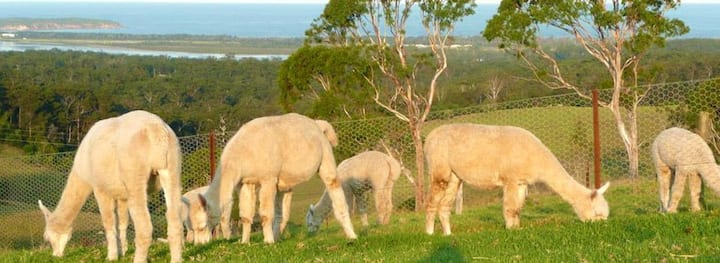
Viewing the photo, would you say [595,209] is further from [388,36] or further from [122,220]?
[388,36]

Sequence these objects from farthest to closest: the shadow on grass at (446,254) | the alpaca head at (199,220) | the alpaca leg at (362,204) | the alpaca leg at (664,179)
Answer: the alpaca leg at (362,204) < the alpaca leg at (664,179) < the alpaca head at (199,220) < the shadow on grass at (446,254)

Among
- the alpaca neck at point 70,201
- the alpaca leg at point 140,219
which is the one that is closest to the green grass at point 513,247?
the alpaca neck at point 70,201

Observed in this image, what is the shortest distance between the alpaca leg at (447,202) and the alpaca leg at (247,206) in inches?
95.6

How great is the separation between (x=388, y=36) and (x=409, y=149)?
7274mm

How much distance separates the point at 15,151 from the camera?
2168 inches

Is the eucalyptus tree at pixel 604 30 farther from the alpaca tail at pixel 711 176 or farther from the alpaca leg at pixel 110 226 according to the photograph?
the alpaca leg at pixel 110 226


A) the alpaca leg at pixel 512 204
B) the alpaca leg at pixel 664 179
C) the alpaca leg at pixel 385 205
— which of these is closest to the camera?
the alpaca leg at pixel 512 204

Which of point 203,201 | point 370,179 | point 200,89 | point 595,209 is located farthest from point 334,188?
point 200,89

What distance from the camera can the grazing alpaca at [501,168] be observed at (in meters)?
12.4

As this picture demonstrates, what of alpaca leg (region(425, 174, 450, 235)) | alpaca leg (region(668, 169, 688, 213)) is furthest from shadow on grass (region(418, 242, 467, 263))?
alpaca leg (region(668, 169, 688, 213))

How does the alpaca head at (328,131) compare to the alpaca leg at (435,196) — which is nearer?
the alpaca leg at (435,196)

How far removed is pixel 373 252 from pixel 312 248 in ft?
3.00

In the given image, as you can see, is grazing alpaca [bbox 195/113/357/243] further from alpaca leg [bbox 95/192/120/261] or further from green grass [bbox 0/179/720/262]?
alpaca leg [bbox 95/192/120/261]

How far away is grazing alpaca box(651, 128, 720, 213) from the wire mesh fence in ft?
11.4
